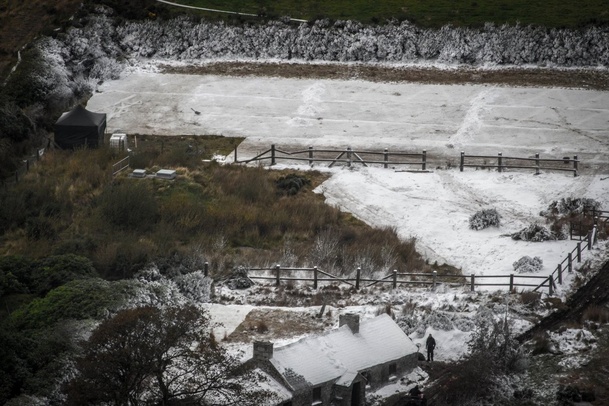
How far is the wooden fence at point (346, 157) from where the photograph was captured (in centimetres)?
5478

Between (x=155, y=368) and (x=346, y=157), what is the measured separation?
81.4 ft

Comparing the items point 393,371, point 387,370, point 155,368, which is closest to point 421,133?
point 393,371

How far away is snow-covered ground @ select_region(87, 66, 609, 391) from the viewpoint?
46.8 m

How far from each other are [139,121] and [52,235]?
14511mm

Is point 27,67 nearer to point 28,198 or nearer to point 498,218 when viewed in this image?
point 28,198

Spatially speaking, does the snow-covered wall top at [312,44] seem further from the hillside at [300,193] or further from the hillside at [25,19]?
the hillside at [25,19]

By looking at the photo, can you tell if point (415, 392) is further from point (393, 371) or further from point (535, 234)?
point (535, 234)

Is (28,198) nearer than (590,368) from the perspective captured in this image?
No

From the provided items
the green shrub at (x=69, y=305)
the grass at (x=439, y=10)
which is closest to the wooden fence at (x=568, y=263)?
the green shrub at (x=69, y=305)

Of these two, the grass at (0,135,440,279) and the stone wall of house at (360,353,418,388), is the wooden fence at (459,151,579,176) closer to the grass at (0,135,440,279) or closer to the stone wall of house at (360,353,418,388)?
the grass at (0,135,440,279)

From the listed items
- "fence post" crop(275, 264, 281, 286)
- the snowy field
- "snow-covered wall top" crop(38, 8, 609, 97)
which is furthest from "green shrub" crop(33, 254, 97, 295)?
"snow-covered wall top" crop(38, 8, 609, 97)

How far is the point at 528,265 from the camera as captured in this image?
143 ft

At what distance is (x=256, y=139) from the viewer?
5834cm

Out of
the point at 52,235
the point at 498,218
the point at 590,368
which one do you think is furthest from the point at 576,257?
the point at 52,235
